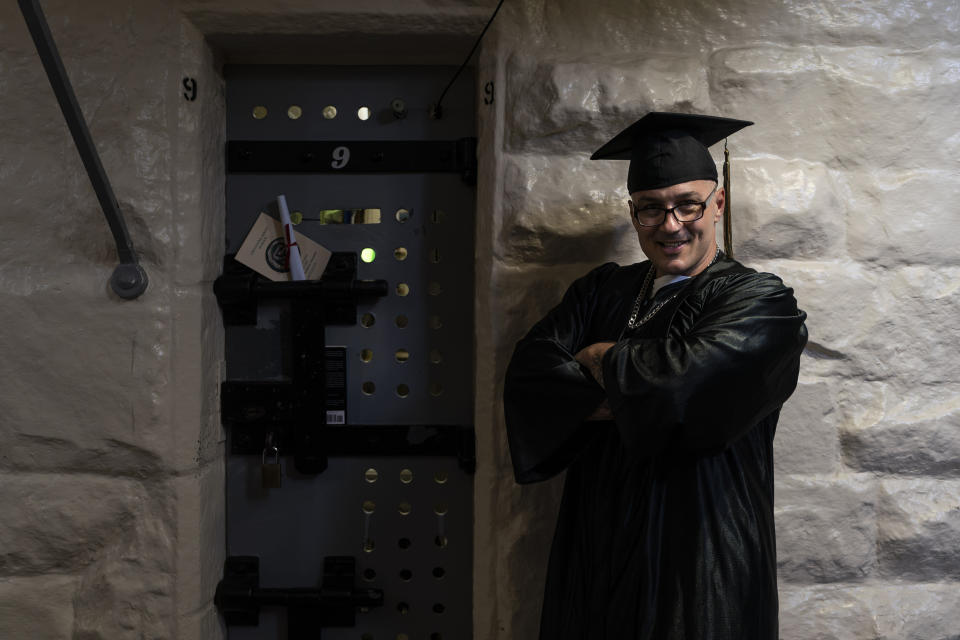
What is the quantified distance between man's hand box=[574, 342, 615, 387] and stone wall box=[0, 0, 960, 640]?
33 cm

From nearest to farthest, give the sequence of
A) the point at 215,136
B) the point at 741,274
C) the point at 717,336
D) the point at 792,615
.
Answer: the point at 717,336, the point at 741,274, the point at 792,615, the point at 215,136

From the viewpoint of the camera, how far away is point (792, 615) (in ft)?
4.74

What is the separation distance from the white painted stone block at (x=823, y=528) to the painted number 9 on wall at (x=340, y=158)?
1.10 m

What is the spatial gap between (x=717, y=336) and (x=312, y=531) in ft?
3.40

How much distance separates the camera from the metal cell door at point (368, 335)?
167 centimetres

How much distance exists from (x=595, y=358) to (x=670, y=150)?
0.34m

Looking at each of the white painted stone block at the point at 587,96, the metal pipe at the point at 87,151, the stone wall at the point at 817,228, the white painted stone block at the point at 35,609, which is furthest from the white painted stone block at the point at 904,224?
the white painted stone block at the point at 35,609

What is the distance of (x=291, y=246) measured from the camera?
5.38ft

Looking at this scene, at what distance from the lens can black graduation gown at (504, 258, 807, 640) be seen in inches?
41.1

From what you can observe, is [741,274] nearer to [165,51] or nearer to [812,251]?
[812,251]

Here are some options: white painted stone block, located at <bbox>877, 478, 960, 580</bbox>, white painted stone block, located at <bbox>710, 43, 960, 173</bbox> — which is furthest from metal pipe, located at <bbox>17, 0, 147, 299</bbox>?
white painted stone block, located at <bbox>877, 478, 960, 580</bbox>

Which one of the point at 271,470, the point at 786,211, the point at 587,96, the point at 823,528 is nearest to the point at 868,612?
the point at 823,528

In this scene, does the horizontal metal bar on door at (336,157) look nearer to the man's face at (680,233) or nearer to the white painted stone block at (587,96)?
the white painted stone block at (587,96)

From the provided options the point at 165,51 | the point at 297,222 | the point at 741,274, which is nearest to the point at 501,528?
the point at 741,274
